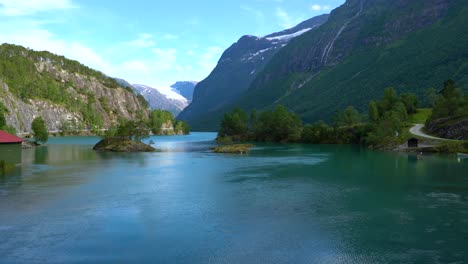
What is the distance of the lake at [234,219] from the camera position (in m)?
23.3

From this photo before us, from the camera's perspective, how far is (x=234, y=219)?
3134 centimetres

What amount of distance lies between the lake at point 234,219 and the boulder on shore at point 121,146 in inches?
2144

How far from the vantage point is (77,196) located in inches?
1607

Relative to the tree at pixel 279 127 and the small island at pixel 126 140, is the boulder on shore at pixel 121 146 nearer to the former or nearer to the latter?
the small island at pixel 126 140

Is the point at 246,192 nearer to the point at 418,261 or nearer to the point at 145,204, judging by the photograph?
the point at 145,204

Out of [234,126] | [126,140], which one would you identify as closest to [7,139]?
[126,140]

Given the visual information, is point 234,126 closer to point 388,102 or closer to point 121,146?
point 388,102

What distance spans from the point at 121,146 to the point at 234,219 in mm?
85039

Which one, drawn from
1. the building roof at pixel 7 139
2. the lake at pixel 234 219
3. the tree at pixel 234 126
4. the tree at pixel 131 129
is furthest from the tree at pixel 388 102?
the building roof at pixel 7 139

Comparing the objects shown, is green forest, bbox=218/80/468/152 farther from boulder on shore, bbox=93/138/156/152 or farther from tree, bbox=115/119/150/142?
boulder on shore, bbox=93/138/156/152

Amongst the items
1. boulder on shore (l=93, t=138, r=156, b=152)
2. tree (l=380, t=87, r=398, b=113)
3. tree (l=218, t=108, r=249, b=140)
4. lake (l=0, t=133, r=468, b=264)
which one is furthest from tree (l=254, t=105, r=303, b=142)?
lake (l=0, t=133, r=468, b=264)

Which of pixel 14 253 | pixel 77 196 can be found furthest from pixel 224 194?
pixel 14 253

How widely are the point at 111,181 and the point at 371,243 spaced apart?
1407 inches

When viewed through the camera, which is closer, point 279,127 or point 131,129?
point 131,129
